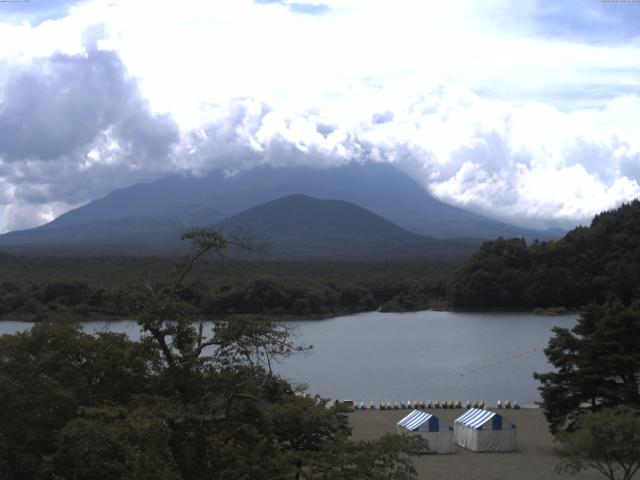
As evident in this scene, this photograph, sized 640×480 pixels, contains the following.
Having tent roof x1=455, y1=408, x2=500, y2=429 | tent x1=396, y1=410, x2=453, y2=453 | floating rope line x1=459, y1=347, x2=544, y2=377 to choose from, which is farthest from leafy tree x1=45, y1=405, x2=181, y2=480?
floating rope line x1=459, y1=347, x2=544, y2=377

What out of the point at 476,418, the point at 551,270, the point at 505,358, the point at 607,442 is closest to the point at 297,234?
the point at 551,270

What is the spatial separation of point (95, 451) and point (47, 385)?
1.82 meters

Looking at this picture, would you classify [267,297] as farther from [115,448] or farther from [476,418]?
[115,448]

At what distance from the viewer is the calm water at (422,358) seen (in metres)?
25.7

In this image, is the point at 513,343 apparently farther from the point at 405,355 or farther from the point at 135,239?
the point at 135,239

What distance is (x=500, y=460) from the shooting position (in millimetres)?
16406

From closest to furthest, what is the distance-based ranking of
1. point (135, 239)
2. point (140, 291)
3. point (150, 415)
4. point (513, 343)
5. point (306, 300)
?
point (150, 415), point (140, 291), point (513, 343), point (306, 300), point (135, 239)

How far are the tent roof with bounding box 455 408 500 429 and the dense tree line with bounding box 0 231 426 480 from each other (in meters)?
9.12

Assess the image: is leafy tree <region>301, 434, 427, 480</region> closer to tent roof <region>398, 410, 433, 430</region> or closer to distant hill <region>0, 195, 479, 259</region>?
tent roof <region>398, 410, 433, 430</region>

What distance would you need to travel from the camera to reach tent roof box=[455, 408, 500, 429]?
17328 millimetres

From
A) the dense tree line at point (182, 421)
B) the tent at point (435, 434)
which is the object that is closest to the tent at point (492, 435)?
the tent at point (435, 434)

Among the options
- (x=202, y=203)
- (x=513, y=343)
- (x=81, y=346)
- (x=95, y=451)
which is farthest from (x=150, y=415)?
(x=202, y=203)

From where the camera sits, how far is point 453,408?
73.8 feet

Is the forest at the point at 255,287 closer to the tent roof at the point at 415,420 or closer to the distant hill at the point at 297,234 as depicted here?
the tent roof at the point at 415,420
